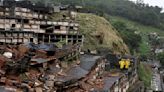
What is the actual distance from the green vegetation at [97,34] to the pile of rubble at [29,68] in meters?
29.5

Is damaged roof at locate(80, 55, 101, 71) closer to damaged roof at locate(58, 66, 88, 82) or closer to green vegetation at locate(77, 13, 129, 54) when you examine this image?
damaged roof at locate(58, 66, 88, 82)

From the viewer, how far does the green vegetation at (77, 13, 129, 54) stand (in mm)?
61803

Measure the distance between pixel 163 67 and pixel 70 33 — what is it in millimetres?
39563

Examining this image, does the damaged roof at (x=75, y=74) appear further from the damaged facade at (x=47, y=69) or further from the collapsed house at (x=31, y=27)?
the collapsed house at (x=31, y=27)

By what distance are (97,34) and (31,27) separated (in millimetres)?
16969

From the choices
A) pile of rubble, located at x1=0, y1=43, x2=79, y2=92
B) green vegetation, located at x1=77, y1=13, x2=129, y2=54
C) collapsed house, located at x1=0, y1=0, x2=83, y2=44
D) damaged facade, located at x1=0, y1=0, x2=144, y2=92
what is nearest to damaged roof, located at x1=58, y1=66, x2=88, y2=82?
damaged facade, located at x1=0, y1=0, x2=144, y2=92

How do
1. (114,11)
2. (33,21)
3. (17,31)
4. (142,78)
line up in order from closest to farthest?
(17,31) → (33,21) → (142,78) → (114,11)

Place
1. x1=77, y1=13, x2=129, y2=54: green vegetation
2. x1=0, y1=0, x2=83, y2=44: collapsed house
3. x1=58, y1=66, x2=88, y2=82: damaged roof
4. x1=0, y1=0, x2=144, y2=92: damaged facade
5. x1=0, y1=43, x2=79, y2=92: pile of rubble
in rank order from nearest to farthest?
1. x1=0, y1=43, x2=79, y2=92: pile of rubble
2. x1=0, y1=0, x2=144, y2=92: damaged facade
3. x1=58, y1=66, x2=88, y2=82: damaged roof
4. x1=0, y1=0, x2=83, y2=44: collapsed house
5. x1=77, y1=13, x2=129, y2=54: green vegetation

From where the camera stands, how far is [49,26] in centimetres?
5122

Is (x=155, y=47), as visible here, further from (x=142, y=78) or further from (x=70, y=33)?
(x=70, y=33)

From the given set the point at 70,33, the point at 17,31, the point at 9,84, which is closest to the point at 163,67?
the point at 70,33

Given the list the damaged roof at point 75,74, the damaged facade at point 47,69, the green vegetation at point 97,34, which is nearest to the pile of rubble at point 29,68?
the damaged facade at point 47,69

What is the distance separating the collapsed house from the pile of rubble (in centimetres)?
1536

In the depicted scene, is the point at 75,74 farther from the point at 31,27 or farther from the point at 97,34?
the point at 97,34
